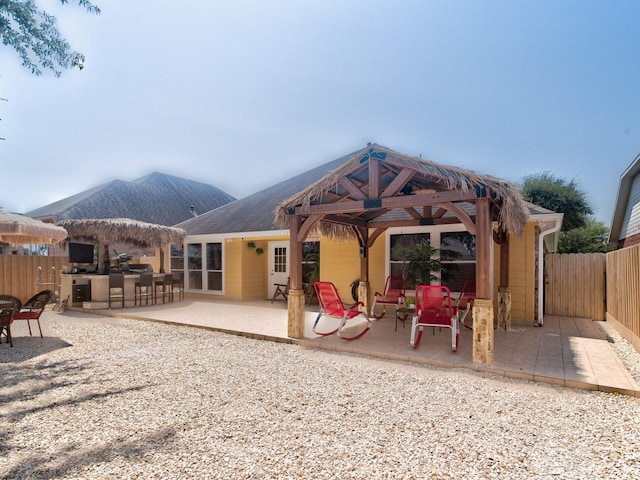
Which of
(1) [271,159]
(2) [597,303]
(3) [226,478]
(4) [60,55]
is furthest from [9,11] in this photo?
(1) [271,159]

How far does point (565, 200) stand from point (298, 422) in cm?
2458

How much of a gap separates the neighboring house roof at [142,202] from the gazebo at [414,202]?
58.1 feet

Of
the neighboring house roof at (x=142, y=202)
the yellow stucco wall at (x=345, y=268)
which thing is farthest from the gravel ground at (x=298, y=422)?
the neighboring house roof at (x=142, y=202)

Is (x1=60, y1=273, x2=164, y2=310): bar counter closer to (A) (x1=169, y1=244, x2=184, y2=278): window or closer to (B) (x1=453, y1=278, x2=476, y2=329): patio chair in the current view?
(A) (x1=169, y1=244, x2=184, y2=278): window

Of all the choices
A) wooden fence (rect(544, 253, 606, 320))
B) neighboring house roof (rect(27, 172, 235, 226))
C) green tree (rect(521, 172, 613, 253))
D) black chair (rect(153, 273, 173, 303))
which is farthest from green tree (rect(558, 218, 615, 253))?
neighboring house roof (rect(27, 172, 235, 226))

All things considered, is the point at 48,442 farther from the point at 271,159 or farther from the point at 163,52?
the point at 271,159

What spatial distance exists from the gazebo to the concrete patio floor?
1.49ft

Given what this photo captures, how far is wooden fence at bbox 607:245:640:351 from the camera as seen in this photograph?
18.9 ft

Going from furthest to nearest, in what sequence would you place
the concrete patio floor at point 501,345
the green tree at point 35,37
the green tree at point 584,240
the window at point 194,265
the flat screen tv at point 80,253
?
1. the green tree at point 584,240
2. the window at point 194,265
3. the flat screen tv at point 80,253
4. the green tree at point 35,37
5. the concrete patio floor at point 501,345

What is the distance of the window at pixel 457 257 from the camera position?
8211 mm

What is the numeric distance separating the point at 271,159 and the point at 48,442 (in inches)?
853

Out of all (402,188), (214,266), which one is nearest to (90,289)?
(214,266)

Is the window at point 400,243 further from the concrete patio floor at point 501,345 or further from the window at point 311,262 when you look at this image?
the window at point 311,262

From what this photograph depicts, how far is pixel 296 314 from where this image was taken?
6340 millimetres
